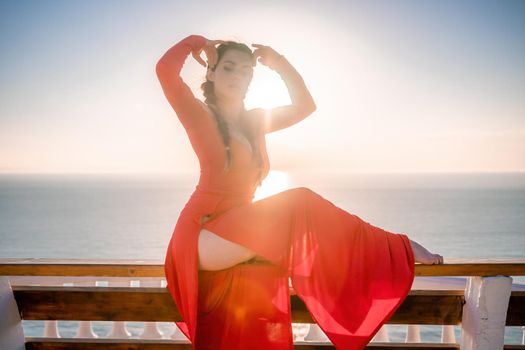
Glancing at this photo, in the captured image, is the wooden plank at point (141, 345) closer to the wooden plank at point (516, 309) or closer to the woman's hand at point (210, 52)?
the wooden plank at point (516, 309)

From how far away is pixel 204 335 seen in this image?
189 centimetres

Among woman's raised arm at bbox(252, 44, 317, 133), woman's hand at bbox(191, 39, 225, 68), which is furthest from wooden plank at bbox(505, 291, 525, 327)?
woman's hand at bbox(191, 39, 225, 68)

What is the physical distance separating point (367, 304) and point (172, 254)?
84 centimetres

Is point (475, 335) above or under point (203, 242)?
under

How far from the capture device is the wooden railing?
6.27 feet

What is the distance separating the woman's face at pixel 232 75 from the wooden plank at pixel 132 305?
3.27 feet

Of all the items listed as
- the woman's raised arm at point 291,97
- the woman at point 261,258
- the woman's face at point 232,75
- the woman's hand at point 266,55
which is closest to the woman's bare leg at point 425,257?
the woman at point 261,258

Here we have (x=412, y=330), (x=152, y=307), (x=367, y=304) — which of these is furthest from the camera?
(x=412, y=330)

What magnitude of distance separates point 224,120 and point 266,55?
0.52 meters

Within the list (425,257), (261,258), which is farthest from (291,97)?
(425,257)

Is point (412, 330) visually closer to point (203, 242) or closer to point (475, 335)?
point (475, 335)

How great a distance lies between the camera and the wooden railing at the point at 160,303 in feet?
6.27

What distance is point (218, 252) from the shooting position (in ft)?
5.92

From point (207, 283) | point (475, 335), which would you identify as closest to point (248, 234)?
point (207, 283)
